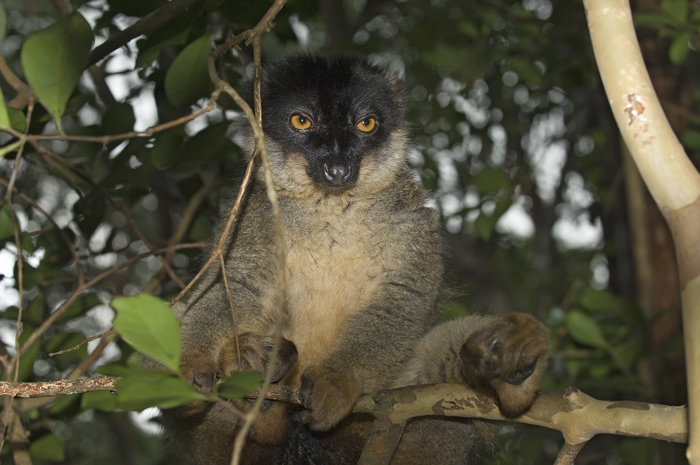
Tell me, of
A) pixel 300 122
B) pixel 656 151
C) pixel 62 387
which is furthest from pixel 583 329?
pixel 62 387

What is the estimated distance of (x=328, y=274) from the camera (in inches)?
133

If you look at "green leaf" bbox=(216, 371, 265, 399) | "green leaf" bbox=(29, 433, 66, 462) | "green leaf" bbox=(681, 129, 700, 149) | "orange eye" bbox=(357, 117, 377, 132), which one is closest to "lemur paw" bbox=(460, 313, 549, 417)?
"green leaf" bbox=(216, 371, 265, 399)

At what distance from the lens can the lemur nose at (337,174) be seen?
3.24 metres

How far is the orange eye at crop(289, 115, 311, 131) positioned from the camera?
11.4 ft

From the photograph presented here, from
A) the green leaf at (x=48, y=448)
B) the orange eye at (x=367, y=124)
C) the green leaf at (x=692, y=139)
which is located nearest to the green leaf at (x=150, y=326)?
the orange eye at (x=367, y=124)

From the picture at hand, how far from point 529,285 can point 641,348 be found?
280 inches

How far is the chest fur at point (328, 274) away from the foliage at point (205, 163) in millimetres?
666

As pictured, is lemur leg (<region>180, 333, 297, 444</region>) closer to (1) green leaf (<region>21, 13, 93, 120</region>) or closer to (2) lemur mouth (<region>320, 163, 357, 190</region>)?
(2) lemur mouth (<region>320, 163, 357, 190</region>)

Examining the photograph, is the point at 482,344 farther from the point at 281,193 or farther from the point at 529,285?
the point at 529,285

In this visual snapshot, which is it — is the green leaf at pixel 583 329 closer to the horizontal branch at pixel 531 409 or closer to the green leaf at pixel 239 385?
the horizontal branch at pixel 531 409

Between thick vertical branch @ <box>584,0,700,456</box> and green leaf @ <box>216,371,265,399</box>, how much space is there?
41.8 inches

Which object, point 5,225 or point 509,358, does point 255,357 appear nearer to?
point 509,358

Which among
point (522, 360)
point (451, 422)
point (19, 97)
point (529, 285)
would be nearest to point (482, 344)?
point (522, 360)

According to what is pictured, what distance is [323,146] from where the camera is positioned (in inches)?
133
